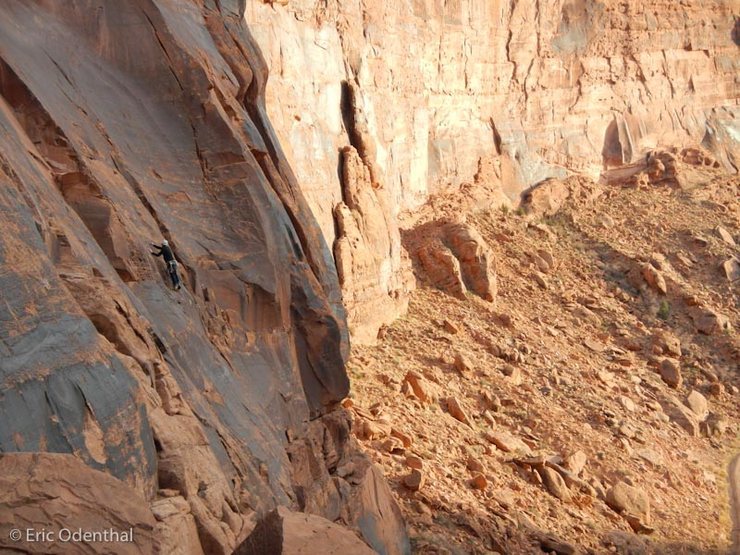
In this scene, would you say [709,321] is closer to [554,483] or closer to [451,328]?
[451,328]

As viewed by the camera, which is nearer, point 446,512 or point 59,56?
point 59,56

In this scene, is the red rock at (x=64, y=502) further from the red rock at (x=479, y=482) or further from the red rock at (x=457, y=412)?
the red rock at (x=457, y=412)

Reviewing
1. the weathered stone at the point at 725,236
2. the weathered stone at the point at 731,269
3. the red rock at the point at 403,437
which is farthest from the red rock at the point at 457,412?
the weathered stone at the point at 725,236

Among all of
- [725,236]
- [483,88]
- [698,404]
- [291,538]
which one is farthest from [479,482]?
[483,88]

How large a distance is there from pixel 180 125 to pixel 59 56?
168 centimetres

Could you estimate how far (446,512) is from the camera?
15.0 metres

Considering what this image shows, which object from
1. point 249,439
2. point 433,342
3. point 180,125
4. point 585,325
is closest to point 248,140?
point 180,125

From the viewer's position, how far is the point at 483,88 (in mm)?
32438

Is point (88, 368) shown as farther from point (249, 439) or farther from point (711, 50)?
point (711, 50)

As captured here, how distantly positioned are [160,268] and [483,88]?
24.7 m

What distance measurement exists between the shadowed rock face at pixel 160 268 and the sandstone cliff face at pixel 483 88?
6.41m

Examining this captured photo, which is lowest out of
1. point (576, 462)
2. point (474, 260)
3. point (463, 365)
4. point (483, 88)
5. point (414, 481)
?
point (576, 462)

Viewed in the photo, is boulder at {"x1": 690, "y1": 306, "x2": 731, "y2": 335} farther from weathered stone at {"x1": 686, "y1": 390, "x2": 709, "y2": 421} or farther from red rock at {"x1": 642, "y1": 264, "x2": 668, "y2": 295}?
weathered stone at {"x1": 686, "y1": 390, "x2": 709, "y2": 421}

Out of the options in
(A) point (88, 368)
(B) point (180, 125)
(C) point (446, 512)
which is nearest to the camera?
(A) point (88, 368)
